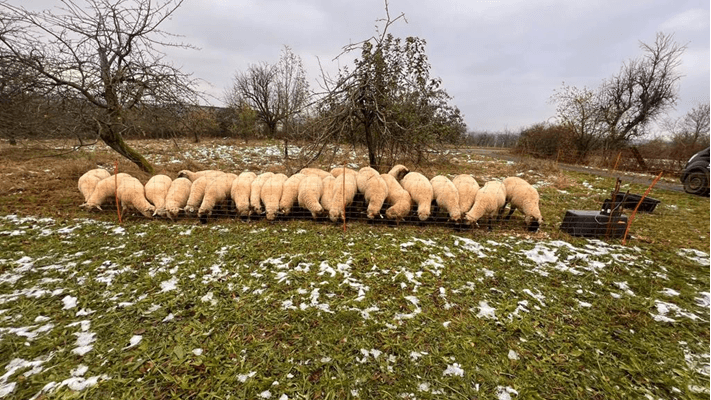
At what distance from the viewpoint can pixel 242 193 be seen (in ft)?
21.4

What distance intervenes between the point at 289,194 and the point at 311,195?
0.60 m

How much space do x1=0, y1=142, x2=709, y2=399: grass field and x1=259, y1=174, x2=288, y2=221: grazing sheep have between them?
1.59 feet

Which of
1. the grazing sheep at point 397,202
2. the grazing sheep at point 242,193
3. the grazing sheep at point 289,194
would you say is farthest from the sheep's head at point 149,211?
the grazing sheep at point 397,202

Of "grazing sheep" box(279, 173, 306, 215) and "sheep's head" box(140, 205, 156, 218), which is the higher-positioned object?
"grazing sheep" box(279, 173, 306, 215)

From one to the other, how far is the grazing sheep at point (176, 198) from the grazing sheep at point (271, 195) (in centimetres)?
202

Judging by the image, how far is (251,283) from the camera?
13.0ft

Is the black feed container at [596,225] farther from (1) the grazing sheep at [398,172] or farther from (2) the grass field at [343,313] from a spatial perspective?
(1) the grazing sheep at [398,172]

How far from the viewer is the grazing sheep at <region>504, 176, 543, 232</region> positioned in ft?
20.0

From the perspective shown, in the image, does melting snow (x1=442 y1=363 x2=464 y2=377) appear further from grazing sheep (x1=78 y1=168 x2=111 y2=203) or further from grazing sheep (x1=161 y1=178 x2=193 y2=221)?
grazing sheep (x1=78 y1=168 x2=111 y2=203)

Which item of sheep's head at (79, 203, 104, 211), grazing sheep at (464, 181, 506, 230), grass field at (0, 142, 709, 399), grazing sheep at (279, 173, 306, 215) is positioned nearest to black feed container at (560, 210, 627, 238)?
grass field at (0, 142, 709, 399)

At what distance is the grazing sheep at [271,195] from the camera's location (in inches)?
248

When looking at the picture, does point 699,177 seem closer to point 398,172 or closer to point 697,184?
point 697,184

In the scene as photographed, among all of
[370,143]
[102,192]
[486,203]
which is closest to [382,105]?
[370,143]

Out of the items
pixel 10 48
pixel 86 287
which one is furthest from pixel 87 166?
pixel 86 287
